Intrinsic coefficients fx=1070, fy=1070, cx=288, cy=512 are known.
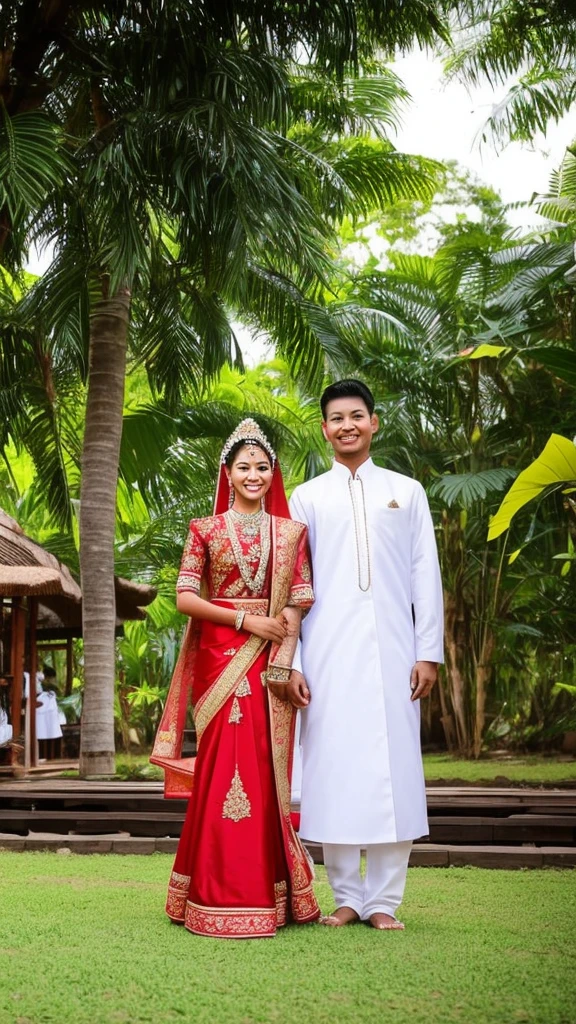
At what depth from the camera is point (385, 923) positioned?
339 centimetres

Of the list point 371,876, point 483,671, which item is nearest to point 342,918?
point 371,876

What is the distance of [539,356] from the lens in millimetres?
5426

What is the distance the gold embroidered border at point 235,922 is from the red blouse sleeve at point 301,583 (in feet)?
3.24

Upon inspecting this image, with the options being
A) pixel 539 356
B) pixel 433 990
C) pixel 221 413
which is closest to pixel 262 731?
pixel 433 990

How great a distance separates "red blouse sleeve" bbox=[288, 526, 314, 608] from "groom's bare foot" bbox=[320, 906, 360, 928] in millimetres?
1005

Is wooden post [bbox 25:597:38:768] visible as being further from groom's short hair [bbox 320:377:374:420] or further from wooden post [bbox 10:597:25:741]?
groom's short hair [bbox 320:377:374:420]

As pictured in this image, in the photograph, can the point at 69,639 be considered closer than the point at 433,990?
No

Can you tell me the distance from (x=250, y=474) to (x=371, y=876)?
1.41 metres

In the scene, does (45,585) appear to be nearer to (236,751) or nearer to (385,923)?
(236,751)

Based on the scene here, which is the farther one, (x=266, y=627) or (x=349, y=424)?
(x=349, y=424)

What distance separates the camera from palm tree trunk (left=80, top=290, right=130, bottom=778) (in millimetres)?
8719

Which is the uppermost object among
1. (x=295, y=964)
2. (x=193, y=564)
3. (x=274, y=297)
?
(x=274, y=297)

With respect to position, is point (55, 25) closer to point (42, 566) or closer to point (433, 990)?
point (42, 566)

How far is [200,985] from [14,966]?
0.55 meters
